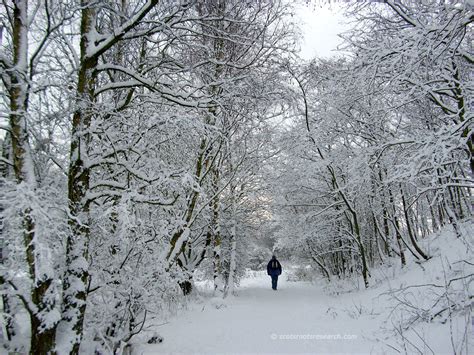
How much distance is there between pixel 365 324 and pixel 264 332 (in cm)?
197

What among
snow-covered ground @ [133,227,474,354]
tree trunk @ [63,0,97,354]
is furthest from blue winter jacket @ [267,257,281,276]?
tree trunk @ [63,0,97,354]

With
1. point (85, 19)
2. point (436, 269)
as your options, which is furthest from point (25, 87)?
point (436, 269)

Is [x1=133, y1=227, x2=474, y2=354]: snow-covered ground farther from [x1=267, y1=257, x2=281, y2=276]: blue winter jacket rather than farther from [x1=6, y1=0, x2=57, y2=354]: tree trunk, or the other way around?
[x1=267, y1=257, x2=281, y2=276]: blue winter jacket

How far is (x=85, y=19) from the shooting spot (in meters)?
4.07

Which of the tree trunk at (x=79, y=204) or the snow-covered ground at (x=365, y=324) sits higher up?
the tree trunk at (x=79, y=204)

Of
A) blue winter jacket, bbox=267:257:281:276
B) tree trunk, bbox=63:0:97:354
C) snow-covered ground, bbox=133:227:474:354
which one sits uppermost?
tree trunk, bbox=63:0:97:354

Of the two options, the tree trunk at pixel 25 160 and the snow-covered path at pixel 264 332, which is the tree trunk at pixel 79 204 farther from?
the snow-covered path at pixel 264 332

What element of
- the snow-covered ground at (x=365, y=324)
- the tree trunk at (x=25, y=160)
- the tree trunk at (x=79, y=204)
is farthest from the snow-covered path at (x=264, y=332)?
the tree trunk at (x=25, y=160)

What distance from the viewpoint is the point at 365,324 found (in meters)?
6.08

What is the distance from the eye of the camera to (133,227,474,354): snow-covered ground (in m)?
4.14

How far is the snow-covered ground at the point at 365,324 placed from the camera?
4.14 metres

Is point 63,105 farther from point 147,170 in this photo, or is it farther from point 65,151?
point 147,170

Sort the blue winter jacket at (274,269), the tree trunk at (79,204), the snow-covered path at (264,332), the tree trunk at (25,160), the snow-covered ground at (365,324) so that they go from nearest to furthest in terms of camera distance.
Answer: the tree trunk at (25,160) < the tree trunk at (79,204) < the snow-covered ground at (365,324) < the snow-covered path at (264,332) < the blue winter jacket at (274,269)

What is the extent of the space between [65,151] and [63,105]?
1.88 ft
